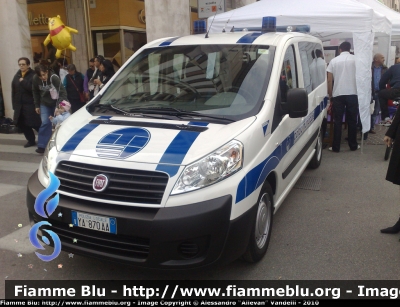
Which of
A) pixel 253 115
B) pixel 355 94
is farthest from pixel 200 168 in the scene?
pixel 355 94

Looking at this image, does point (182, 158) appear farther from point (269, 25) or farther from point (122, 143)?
point (269, 25)

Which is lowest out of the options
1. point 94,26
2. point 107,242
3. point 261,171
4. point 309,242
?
point 309,242

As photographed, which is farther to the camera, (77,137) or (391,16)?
(391,16)

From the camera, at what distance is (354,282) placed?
328cm

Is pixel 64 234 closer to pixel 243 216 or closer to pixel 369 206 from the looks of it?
pixel 243 216

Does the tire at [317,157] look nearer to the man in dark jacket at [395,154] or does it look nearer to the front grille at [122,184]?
the man in dark jacket at [395,154]

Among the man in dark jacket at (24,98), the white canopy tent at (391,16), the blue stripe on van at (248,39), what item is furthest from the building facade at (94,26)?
the blue stripe on van at (248,39)

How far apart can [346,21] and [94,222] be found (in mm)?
6352

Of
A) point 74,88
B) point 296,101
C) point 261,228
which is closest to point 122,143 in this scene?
point 261,228

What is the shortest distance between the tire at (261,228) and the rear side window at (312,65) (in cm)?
188

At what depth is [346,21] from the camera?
7367mm

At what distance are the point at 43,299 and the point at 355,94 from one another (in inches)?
254

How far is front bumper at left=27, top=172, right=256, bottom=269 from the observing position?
9.02 ft

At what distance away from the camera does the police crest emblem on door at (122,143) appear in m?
2.99
